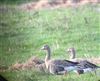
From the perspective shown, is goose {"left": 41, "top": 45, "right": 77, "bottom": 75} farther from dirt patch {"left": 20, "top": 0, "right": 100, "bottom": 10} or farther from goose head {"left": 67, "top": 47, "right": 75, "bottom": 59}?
dirt patch {"left": 20, "top": 0, "right": 100, "bottom": 10}

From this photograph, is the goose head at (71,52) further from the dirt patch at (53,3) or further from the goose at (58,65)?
the dirt patch at (53,3)

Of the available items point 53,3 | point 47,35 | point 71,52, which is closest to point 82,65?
point 71,52

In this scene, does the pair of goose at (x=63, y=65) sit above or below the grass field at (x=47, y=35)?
below

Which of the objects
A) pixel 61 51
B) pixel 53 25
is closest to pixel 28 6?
pixel 53 25

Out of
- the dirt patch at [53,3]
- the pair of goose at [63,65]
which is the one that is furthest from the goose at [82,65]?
the dirt patch at [53,3]

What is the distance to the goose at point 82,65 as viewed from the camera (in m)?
3.34

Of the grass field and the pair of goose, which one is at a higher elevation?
the grass field

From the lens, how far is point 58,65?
336cm

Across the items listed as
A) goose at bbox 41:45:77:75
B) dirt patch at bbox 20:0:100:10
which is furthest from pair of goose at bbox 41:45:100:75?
dirt patch at bbox 20:0:100:10

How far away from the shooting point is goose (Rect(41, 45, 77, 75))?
3.36 m

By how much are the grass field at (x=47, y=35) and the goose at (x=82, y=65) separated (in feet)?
0.14

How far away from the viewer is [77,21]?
3.34 metres

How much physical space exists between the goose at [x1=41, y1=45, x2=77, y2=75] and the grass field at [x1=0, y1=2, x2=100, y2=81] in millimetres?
38

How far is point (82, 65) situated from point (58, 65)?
0.20 m
